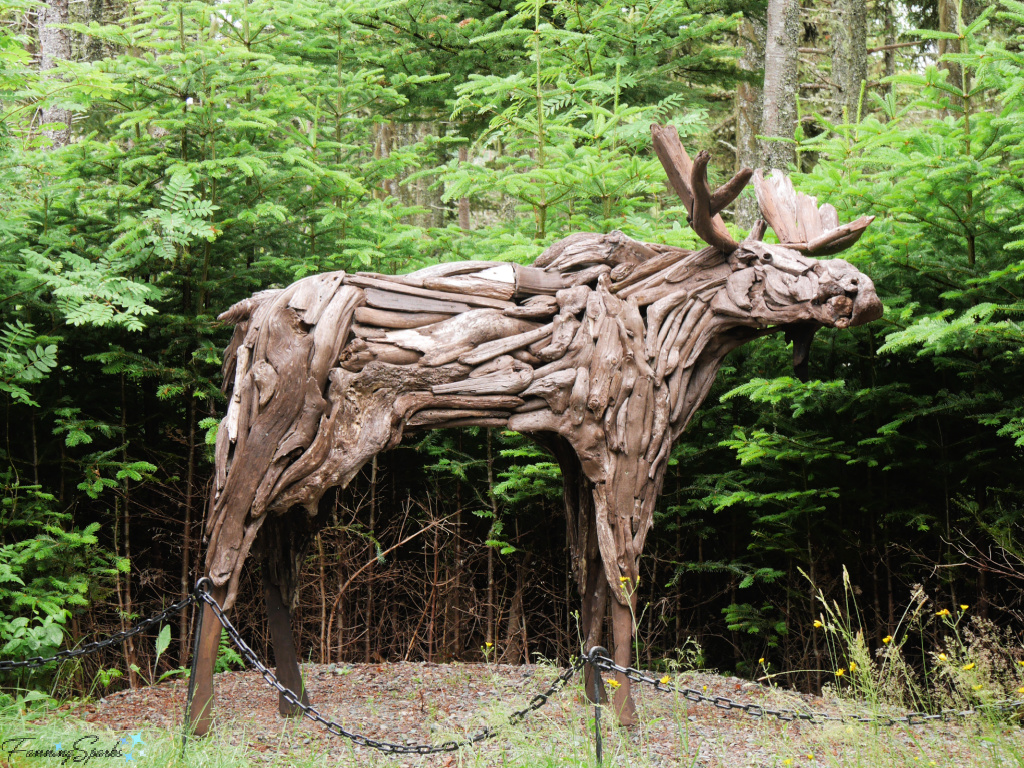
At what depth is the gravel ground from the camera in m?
3.66

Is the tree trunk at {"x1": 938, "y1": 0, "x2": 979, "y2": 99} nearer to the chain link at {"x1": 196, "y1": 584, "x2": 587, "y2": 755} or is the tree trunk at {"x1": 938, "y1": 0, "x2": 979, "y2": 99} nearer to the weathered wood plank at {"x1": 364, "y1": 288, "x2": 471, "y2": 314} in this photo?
the weathered wood plank at {"x1": 364, "y1": 288, "x2": 471, "y2": 314}

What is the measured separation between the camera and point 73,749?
345cm

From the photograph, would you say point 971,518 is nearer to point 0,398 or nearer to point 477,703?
point 477,703

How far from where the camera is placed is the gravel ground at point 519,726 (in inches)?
144

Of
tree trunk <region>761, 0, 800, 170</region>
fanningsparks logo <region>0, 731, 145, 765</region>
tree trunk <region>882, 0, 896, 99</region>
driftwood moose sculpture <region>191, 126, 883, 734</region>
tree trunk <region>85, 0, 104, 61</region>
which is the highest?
tree trunk <region>882, 0, 896, 99</region>

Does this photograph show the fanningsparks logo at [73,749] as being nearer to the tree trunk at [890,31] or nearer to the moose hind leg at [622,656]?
the moose hind leg at [622,656]

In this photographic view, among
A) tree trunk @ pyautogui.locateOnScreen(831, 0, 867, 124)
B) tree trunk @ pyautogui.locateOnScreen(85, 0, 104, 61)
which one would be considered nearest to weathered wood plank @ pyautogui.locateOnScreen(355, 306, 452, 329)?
tree trunk @ pyautogui.locateOnScreen(85, 0, 104, 61)

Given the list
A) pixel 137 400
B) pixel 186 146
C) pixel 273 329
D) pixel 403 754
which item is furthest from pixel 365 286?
pixel 137 400

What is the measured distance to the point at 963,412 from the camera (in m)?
4.86

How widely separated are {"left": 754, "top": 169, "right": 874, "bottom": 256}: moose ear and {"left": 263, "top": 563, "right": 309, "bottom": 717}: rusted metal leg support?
3.04 m

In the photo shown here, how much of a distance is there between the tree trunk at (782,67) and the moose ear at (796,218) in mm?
2771

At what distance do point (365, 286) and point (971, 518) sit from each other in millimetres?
3749

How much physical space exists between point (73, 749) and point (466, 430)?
3.37 metres

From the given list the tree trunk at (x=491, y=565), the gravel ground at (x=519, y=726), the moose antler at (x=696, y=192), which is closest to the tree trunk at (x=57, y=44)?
the tree trunk at (x=491, y=565)
